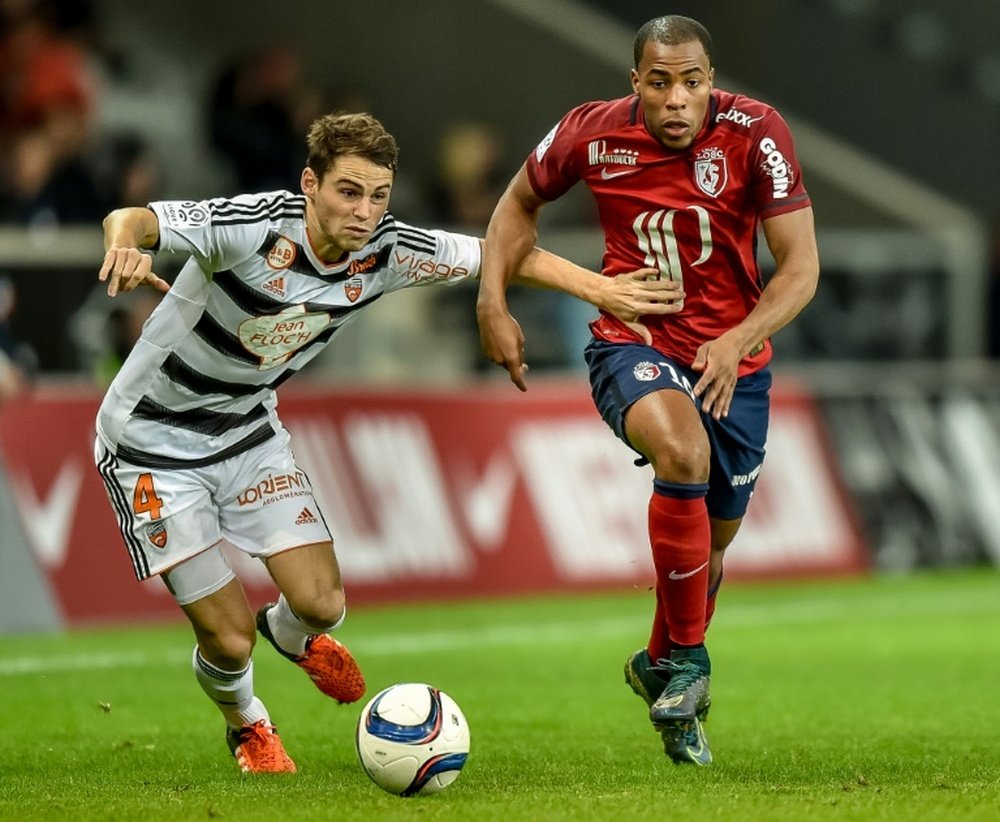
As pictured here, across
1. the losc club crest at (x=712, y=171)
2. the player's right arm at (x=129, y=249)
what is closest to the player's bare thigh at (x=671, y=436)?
the losc club crest at (x=712, y=171)

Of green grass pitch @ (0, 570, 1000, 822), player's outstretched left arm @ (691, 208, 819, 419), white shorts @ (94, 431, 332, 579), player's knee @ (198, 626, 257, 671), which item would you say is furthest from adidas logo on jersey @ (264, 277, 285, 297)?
green grass pitch @ (0, 570, 1000, 822)

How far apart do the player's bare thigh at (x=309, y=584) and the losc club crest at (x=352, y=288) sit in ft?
3.00

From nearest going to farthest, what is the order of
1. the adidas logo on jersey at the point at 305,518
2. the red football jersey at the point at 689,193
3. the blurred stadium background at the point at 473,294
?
the red football jersey at the point at 689,193
the adidas logo on jersey at the point at 305,518
the blurred stadium background at the point at 473,294

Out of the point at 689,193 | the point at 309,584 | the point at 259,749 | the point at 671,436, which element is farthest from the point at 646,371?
the point at 259,749

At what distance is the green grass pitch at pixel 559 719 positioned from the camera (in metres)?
6.15

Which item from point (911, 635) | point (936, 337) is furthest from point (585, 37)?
point (911, 635)

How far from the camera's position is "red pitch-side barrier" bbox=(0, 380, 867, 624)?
1241 centimetres

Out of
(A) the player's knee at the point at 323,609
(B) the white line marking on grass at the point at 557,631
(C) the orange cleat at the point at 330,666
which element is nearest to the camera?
(A) the player's knee at the point at 323,609

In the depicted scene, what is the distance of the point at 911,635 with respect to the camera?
40.7 ft

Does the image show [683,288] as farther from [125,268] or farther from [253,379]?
[125,268]

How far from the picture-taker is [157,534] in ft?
23.7

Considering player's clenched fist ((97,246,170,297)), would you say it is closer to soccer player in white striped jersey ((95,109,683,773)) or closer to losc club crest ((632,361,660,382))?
soccer player in white striped jersey ((95,109,683,773))

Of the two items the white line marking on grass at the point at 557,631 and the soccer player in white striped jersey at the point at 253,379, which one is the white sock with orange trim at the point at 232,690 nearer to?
the soccer player in white striped jersey at the point at 253,379

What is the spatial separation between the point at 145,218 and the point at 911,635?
7097 millimetres
